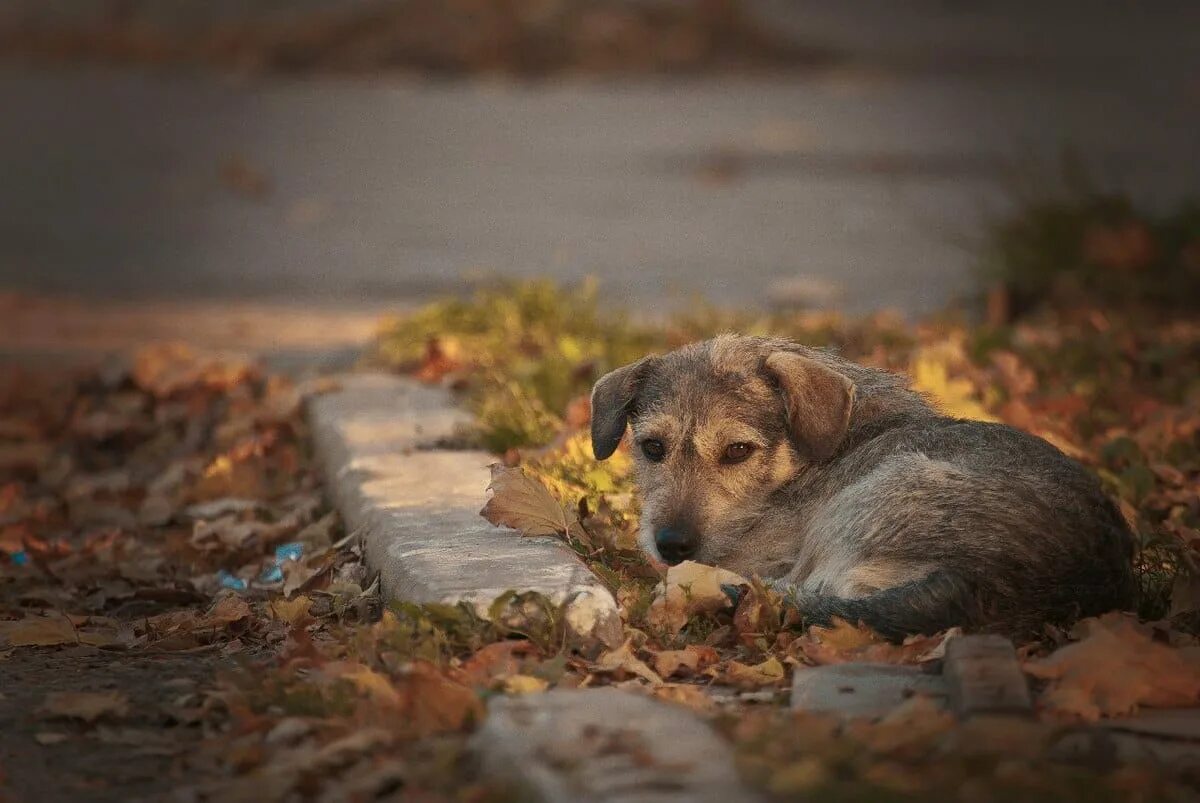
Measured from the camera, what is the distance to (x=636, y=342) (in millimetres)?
10445

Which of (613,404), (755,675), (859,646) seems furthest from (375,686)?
(613,404)

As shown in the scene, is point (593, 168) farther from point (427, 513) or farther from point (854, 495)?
point (854, 495)

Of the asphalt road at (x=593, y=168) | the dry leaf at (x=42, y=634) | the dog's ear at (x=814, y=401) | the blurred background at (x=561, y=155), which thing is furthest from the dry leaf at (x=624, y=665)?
the asphalt road at (x=593, y=168)

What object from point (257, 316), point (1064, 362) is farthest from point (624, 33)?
point (1064, 362)

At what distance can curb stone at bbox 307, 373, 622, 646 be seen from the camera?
5891 mm

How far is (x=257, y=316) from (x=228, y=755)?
921 centimetres

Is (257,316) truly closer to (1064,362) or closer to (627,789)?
(1064,362)

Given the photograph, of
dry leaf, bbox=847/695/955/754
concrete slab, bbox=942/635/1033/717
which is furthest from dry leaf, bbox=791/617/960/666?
dry leaf, bbox=847/695/955/754

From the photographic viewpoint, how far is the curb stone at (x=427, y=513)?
5.89 m

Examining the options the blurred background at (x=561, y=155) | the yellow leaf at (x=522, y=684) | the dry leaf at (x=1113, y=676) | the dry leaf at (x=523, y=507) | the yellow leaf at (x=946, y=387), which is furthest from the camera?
the blurred background at (x=561, y=155)

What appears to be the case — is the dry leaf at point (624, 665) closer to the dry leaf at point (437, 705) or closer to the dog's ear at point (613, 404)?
the dry leaf at point (437, 705)

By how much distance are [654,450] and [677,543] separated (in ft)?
1.77

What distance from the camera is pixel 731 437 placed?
22.4 ft

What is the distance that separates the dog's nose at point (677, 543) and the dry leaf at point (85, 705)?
207 centimetres
